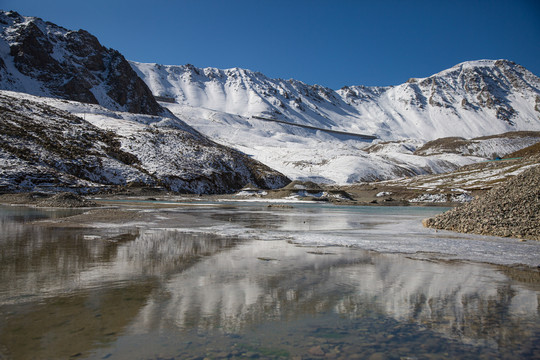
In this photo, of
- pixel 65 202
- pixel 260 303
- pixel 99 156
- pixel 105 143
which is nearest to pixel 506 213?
pixel 260 303

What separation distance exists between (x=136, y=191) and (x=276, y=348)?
6200cm

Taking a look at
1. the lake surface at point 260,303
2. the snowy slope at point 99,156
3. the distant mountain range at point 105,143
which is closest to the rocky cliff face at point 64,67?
the distant mountain range at point 105,143

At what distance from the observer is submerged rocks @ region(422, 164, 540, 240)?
735 inches

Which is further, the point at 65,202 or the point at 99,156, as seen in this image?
the point at 99,156

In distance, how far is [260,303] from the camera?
710 centimetres

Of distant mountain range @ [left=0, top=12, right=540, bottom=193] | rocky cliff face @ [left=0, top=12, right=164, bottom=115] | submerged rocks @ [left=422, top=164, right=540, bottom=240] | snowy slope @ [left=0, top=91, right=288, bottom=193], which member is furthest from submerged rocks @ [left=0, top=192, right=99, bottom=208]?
rocky cliff face @ [left=0, top=12, right=164, bottom=115]

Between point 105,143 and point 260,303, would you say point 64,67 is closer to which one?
point 105,143

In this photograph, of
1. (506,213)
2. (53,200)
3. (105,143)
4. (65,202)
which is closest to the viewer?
(506,213)

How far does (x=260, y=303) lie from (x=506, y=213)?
726 inches

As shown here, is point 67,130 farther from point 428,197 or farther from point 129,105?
point 129,105

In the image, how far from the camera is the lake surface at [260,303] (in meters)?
5.09

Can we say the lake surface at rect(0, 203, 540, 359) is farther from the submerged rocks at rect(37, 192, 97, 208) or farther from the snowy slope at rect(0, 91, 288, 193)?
the snowy slope at rect(0, 91, 288, 193)

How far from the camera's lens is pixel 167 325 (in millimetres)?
5770

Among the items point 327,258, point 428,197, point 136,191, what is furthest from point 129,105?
point 327,258
